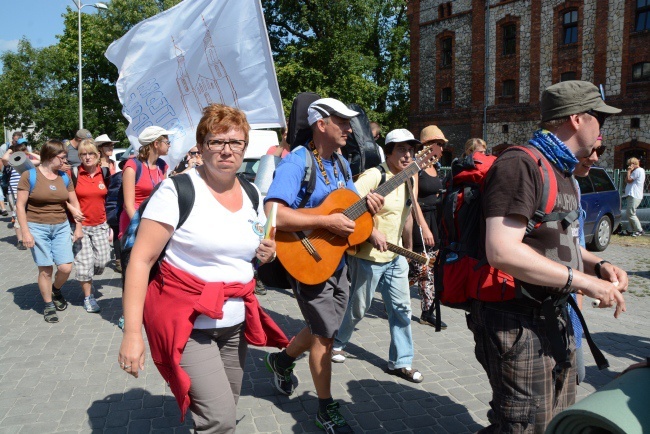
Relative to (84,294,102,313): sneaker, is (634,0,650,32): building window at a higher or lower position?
higher

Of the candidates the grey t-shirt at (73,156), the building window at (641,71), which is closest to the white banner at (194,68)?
the grey t-shirt at (73,156)

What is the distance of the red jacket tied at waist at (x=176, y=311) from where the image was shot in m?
2.51

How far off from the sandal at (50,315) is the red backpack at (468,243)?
16.5 feet

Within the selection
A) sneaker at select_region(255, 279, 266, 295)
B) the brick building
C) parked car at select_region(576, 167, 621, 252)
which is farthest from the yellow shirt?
the brick building

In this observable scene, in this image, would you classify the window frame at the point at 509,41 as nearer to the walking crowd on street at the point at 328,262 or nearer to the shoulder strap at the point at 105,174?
the shoulder strap at the point at 105,174

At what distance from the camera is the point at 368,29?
33469 mm

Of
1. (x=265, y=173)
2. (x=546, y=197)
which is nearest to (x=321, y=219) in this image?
(x=265, y=173)

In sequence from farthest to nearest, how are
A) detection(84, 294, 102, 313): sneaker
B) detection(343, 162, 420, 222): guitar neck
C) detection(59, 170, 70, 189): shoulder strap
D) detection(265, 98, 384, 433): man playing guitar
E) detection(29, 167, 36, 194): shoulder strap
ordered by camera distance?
detection(84, 294, 102, 313): sneaker
detection(59, 170, 70, 189): shoulder strap
detection(29, 167, 36, 194): shoulder strap
detection(343, 162, 420, 222): guitar neck
detection(265, 98, 384, 433): man playing guitar

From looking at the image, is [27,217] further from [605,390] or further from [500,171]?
[605,390]

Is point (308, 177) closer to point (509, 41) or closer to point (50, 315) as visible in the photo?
point (50, 315)

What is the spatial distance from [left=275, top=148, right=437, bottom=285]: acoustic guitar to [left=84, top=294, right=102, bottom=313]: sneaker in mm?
4059

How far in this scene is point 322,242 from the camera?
3637mm

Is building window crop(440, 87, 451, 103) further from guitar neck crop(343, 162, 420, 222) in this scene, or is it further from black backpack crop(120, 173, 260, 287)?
black backpack crop(120, 173, 260, 287)

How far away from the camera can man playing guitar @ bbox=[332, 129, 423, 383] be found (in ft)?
15.0
